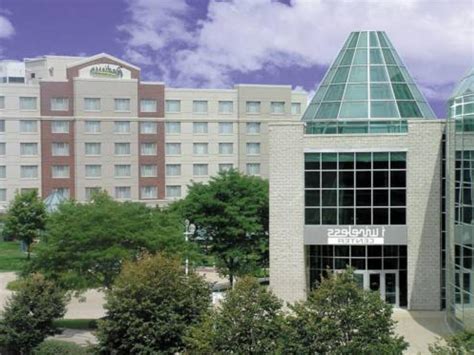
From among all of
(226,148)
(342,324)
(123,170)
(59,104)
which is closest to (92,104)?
(59,104)

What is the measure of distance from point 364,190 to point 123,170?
40588 mm

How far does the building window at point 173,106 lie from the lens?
7156cm

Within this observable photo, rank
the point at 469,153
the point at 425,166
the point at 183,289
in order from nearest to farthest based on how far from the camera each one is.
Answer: the point at 183,289 → the point at 469,153 → the point at 425,166

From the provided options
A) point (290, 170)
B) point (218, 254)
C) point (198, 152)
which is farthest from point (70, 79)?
point (290, 170)

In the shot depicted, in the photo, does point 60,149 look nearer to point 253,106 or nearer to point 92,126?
point 92,126

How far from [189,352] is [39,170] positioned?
51535 millimetres

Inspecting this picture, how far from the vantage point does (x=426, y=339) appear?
2647 cm

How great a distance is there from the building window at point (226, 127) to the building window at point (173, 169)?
220 inches

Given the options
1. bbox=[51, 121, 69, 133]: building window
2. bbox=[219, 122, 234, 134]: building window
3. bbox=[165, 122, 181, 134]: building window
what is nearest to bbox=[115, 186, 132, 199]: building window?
bbox=[165, 122, 181, 134]: building window

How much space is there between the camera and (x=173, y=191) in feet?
236

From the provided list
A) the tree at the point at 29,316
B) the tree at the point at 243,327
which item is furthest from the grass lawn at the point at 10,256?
the tree at the point at 243,327

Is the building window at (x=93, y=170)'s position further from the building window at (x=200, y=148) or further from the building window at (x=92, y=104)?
the building window at (x=200, y=148)

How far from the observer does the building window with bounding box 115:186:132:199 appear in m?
69.6

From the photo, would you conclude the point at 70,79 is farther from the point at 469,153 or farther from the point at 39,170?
the point at 469,153
